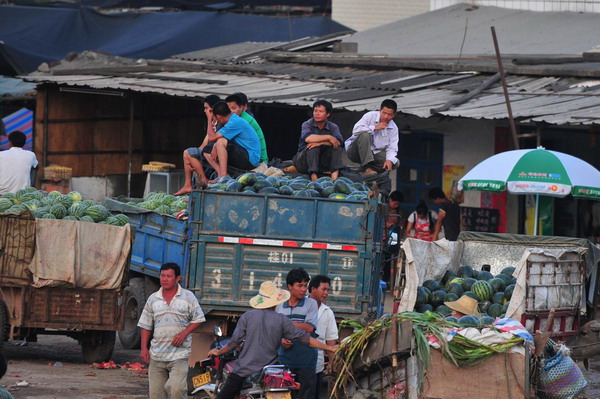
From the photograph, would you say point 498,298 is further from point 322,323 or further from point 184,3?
point 184,3

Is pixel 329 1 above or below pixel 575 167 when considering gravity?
above

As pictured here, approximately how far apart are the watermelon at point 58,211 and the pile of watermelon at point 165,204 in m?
1.15

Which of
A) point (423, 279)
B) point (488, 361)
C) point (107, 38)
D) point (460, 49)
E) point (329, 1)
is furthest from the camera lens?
point (329, 1)

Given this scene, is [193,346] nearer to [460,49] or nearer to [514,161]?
[514,161]

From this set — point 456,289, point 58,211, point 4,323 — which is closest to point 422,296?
point 456,289

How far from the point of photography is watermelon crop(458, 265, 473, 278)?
13.1 m

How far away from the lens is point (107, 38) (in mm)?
34719

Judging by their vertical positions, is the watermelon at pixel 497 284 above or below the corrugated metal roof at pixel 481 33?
below

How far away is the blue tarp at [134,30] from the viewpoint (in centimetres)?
3347

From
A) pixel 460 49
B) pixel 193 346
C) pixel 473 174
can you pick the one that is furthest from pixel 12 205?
pixel 460 49

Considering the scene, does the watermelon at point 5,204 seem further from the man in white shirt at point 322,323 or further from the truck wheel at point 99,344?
the man in white shirt at point 322,323

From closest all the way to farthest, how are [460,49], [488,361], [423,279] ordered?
[488,361], [423,279], [460,49]

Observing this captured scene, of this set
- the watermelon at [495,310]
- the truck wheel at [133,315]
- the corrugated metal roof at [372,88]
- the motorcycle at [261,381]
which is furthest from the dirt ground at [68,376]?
the corrugated metal roof at [372,88]

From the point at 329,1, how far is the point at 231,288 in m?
29.3
